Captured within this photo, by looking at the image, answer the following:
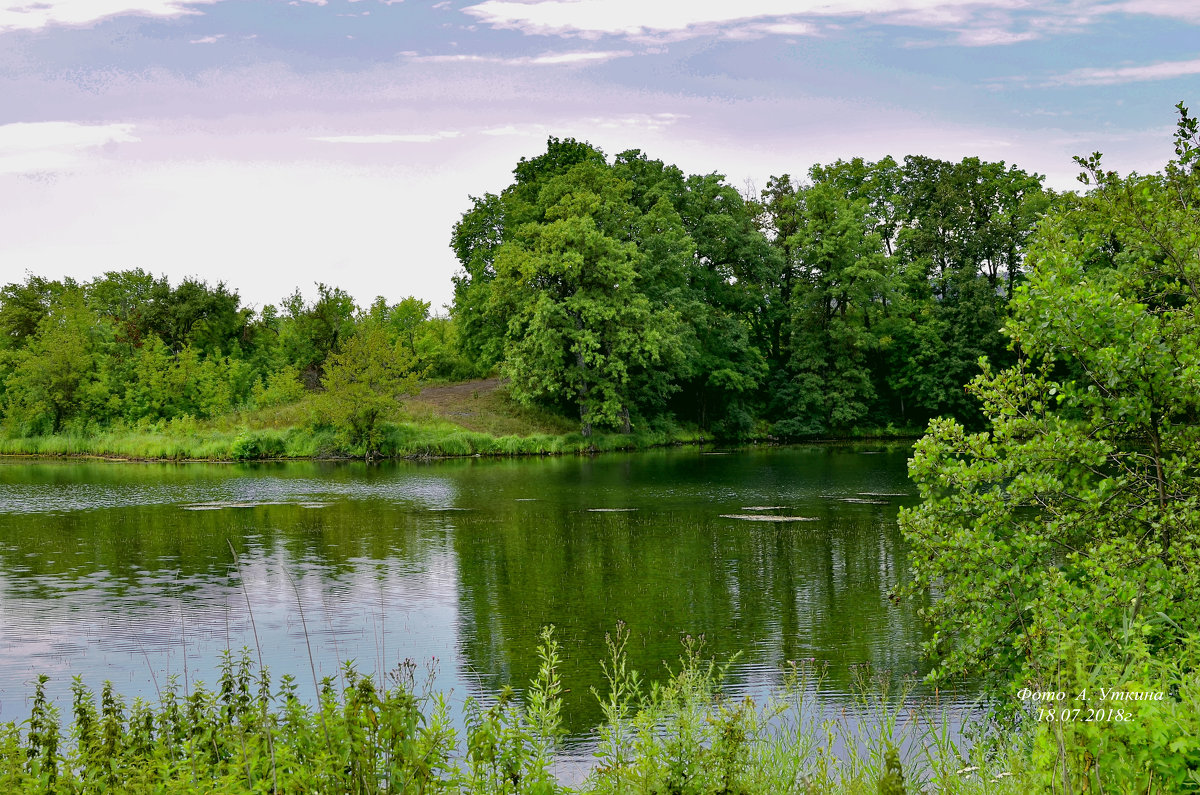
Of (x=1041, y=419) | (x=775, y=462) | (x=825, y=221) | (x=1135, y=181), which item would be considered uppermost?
(x=825, y=221)

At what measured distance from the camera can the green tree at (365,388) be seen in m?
37.8

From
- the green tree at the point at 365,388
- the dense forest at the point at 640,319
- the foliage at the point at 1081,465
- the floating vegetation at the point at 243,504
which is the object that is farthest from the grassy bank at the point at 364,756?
the green tree at the point at 365,388

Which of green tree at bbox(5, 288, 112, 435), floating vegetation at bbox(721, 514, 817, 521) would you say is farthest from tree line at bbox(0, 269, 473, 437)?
floating vegetation at bbox(721, 514, 817, 521)

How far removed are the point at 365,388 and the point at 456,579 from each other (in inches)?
950

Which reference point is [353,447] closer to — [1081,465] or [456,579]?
[456,579]

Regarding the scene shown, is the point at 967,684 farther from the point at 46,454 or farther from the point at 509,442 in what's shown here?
the point at 46,454

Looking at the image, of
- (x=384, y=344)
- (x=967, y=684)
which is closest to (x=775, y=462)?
(x=384, y=344)

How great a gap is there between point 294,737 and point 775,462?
103ft

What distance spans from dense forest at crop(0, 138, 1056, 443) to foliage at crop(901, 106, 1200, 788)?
106 ft

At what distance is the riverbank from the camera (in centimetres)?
3903

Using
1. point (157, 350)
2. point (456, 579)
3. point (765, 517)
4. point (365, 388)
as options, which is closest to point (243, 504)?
point (456, 579)

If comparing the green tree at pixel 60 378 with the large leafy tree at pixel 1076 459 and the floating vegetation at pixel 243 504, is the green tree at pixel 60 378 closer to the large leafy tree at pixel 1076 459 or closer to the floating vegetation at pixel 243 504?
the floating vegetation at pixel 243 504

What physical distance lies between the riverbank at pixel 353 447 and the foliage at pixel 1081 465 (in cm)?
3241

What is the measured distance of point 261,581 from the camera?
14766 millimetres
